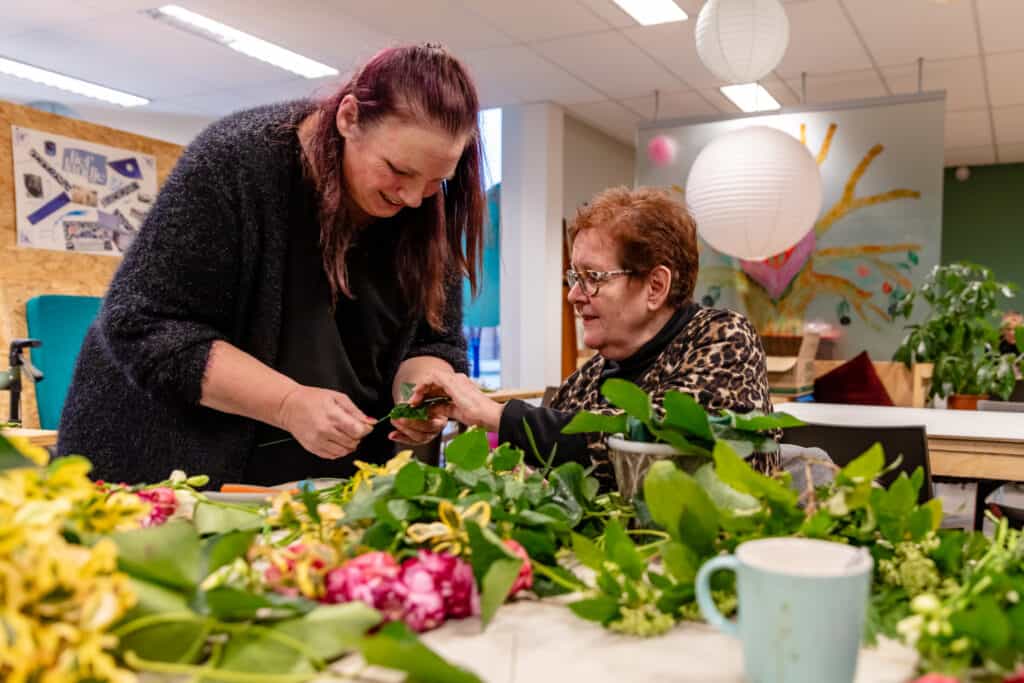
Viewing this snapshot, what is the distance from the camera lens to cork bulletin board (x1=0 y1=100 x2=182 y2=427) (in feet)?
14.6

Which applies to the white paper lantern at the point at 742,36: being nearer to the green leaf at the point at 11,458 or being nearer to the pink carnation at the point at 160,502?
the pink carnation at the point at 160,502

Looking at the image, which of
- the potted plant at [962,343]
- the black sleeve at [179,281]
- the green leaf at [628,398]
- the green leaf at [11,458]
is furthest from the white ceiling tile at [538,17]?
the green leaf at [11,458]

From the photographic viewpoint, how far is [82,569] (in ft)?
1.43

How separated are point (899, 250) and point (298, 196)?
207 inches

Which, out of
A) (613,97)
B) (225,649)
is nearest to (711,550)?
(225,649)

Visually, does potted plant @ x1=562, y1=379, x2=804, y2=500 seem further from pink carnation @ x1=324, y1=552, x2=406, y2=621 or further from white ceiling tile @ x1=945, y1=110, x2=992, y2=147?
white ceiling tile @ x1=945, y1=110, x2=992, y2=147

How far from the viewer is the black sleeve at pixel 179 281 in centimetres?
118

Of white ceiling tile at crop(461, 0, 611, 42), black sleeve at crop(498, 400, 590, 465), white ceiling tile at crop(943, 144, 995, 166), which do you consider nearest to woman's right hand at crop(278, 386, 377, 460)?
black sleeve at crop(498, 400, 590, 465)

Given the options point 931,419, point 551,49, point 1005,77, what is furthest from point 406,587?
point 1005,77

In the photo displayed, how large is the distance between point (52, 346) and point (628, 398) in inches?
135

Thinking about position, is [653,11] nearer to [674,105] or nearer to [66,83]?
[674,105]

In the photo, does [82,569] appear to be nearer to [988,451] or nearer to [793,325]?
[988,451]

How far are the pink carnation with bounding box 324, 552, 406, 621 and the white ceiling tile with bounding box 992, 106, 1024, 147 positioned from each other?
7721 millimetres

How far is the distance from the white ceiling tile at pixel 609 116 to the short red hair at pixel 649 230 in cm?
534
